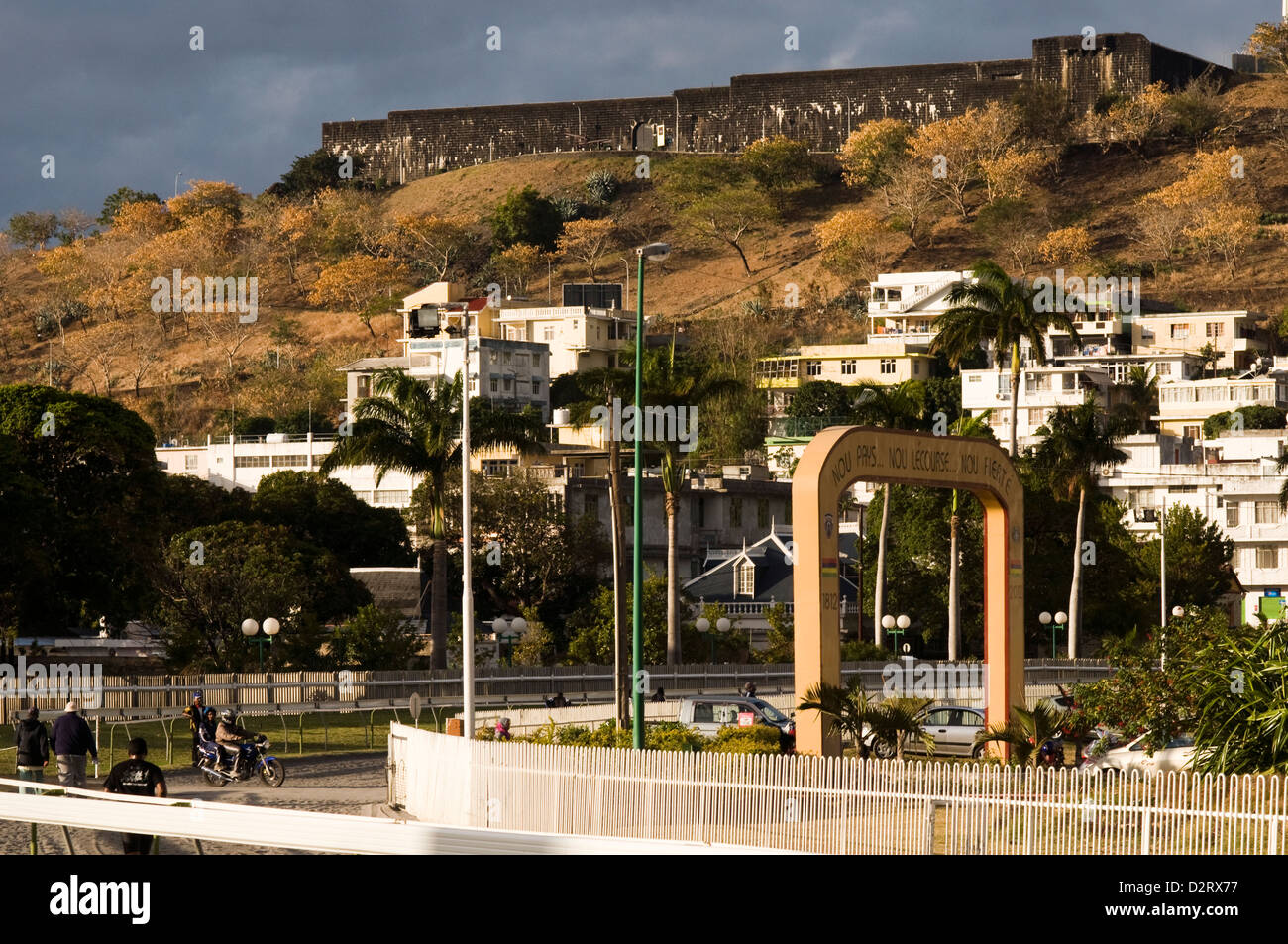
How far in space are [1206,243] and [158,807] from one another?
475ft

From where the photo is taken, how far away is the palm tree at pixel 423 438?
51.4 m

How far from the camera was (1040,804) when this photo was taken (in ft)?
60.0

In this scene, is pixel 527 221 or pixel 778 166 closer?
pixel 527 221

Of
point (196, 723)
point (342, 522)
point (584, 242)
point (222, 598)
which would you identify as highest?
point (584, 242)

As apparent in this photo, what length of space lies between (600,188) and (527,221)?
13600 mm

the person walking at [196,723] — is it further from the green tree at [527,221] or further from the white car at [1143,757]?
the green tree at [527,221]

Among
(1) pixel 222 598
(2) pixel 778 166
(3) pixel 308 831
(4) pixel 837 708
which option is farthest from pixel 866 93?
(3) pixel 308 831

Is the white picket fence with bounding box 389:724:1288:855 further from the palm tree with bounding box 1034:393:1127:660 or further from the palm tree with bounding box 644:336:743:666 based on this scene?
the palm tree with bounding box 1034:393:1127:660

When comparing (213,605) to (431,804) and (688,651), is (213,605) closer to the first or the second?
(688,651)

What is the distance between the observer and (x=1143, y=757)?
3070 cm

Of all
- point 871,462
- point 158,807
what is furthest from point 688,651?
point 158,807

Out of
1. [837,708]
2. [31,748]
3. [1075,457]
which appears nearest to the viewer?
[31,748]

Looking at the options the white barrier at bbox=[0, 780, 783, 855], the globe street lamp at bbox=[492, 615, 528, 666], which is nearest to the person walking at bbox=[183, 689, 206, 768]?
the white barrier at bbox=[0, 780, 783, 855]

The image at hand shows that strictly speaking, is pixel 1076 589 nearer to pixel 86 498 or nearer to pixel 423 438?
pixel 423 438
